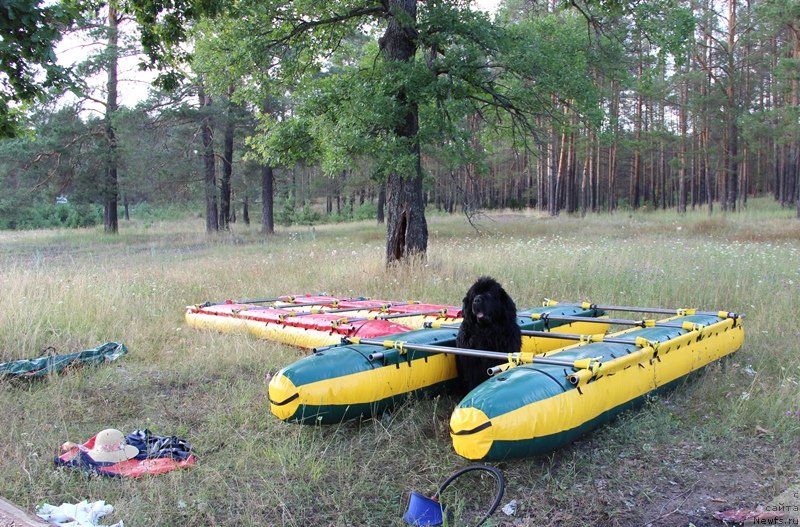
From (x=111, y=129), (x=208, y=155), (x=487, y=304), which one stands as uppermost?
(x=111, y=129)

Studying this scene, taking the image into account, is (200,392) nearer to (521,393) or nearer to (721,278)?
(521,393)

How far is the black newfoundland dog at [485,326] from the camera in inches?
179

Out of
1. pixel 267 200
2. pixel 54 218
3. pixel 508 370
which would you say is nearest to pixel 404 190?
pixel 508 370

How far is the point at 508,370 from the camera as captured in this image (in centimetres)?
383

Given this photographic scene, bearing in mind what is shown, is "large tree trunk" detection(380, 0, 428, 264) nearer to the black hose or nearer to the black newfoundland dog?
the black newfoundland dog

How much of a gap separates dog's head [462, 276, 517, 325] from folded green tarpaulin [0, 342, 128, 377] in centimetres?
364

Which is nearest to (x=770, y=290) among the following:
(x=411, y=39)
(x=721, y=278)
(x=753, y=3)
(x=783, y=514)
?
(x=721, y=278)

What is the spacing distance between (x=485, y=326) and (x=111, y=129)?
23.8 meters

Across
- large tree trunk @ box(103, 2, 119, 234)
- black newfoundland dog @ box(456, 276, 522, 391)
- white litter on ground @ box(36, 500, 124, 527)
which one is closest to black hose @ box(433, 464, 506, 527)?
black newfoundland dog @ box(456, 276, 522, 391)

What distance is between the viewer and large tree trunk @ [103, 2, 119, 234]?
22.1 m

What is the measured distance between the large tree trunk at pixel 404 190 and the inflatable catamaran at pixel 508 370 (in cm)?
410

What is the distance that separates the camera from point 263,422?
14.8 feet

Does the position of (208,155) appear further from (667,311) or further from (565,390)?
(565,390)

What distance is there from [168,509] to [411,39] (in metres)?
9.03
